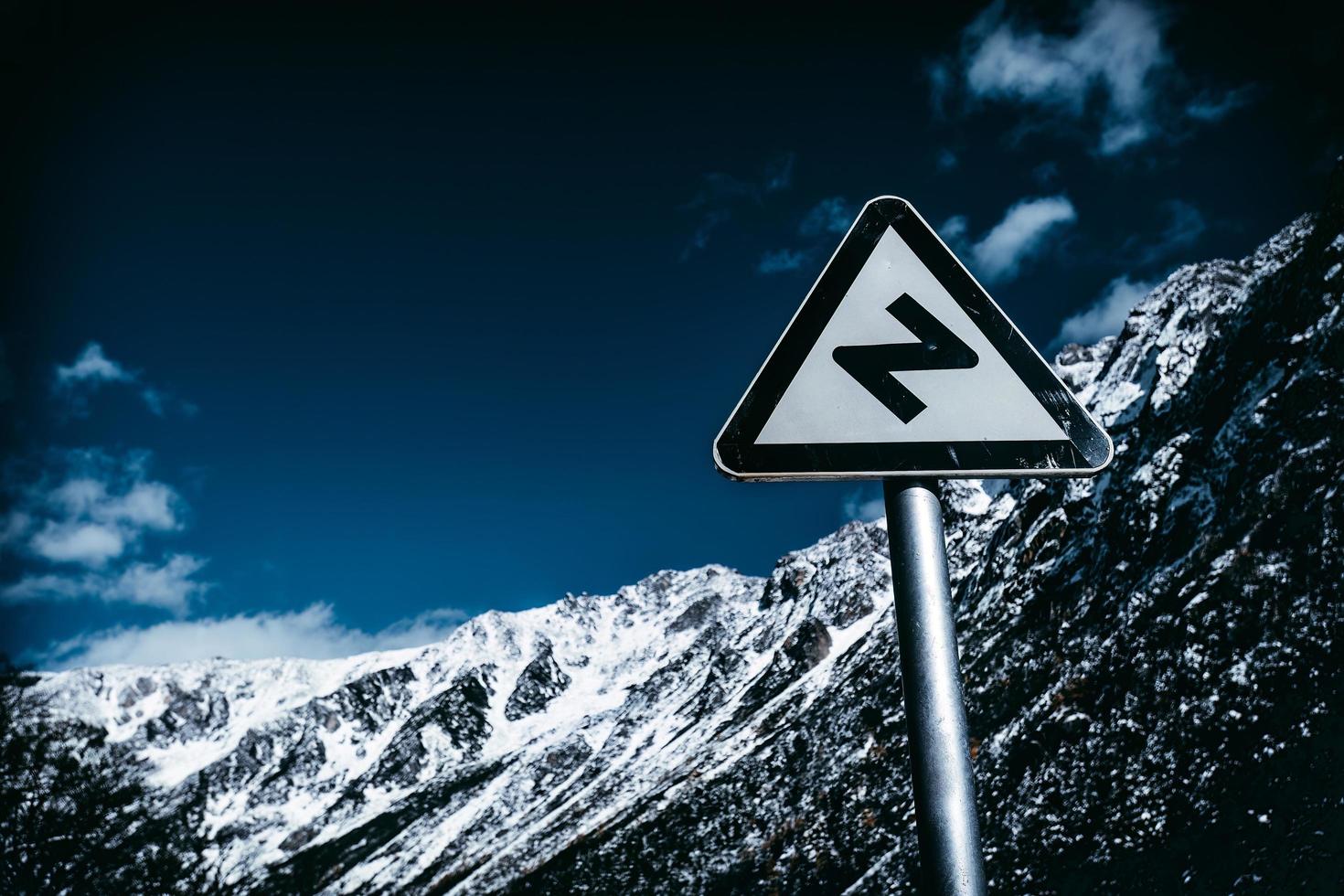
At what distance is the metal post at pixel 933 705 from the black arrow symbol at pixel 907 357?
12.0 inches

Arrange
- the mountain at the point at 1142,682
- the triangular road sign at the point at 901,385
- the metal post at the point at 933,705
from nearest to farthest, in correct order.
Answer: the metal post at the point at 933,705 → the triangular road sign at the point at 901,385 → the mountain at the point at 1142,682

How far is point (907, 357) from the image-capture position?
189 cm

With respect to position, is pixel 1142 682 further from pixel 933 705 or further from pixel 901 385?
pixel 933 705

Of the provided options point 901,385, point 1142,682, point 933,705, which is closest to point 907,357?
point 901,385

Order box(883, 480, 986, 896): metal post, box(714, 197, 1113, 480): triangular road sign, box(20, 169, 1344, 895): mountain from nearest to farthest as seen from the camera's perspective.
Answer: box(883, 480, 986, 896): metal post < box(714, 197, 1113, 480): triangular road sign < box(20, 169, 1344, 895): mountain

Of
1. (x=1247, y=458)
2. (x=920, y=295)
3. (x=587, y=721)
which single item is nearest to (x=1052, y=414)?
(x=920, y=295)

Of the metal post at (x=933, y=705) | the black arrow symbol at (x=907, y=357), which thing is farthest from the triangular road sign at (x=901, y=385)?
the metal post at (x=933, y=705)

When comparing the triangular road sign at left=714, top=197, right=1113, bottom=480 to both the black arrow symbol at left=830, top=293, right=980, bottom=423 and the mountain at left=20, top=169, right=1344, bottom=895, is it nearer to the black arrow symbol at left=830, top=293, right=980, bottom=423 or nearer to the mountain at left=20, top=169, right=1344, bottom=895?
the black arrow symbol at left=830, top=293, right=980, bottom=423

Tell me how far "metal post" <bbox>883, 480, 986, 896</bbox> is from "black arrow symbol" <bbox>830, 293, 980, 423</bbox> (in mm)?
→ 304

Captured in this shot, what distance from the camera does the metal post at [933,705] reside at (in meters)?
1.45

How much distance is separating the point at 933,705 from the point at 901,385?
726 mm

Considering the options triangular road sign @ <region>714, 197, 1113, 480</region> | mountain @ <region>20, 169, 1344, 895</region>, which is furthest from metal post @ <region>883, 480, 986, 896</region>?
mountain @ <region>20, 169, 1344, 895</region>

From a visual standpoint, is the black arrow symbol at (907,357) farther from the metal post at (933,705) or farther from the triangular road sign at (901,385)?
the metal post at (933,705)

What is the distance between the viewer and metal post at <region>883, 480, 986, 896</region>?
1.45 m
